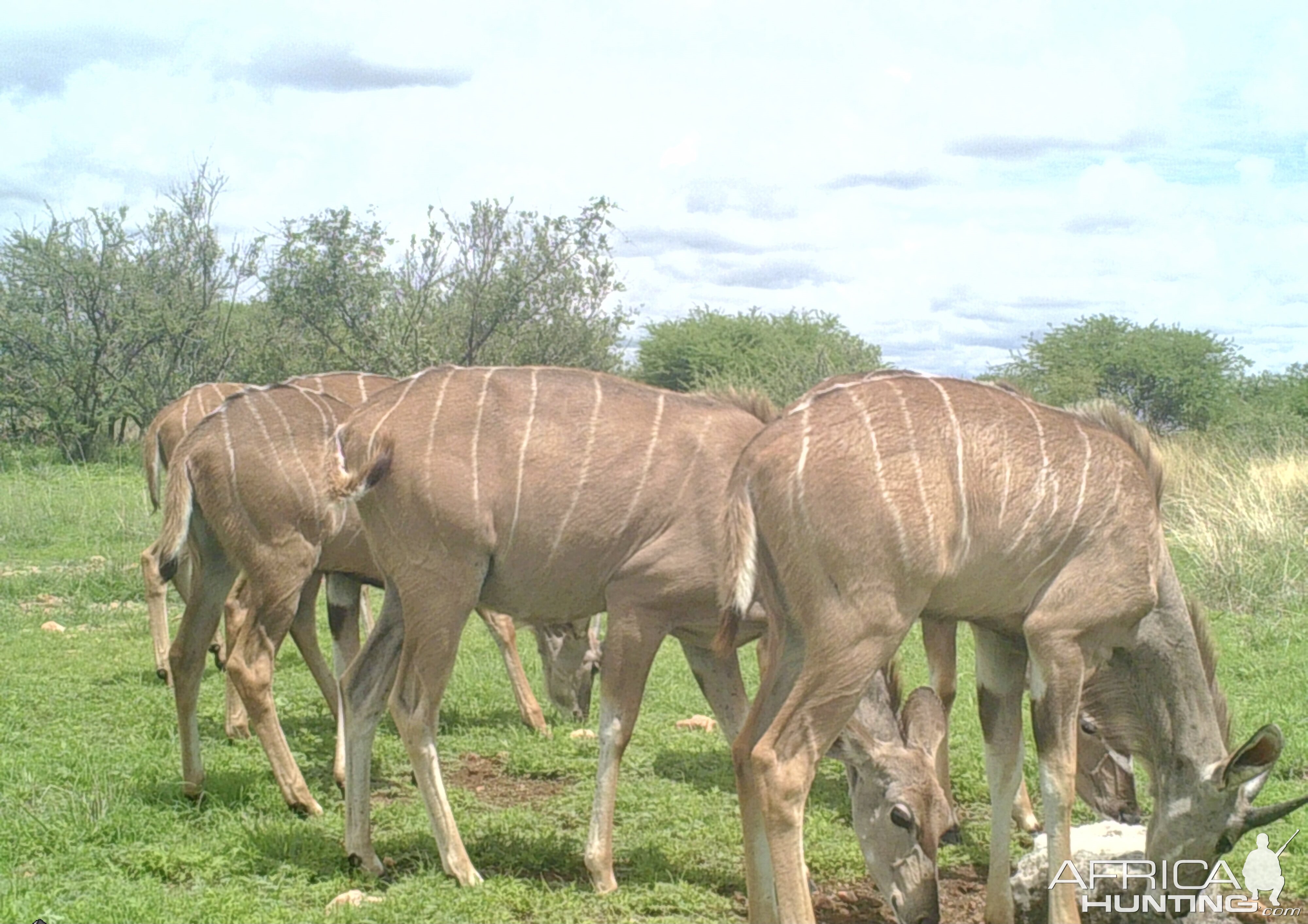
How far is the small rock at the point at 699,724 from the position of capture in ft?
22.3

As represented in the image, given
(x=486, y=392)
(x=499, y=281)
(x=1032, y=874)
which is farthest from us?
(x=499, y=281)

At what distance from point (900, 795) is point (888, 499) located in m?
1.11

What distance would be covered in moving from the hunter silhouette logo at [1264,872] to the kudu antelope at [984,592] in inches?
10.1

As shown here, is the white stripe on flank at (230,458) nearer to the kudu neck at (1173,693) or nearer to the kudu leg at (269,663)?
the kudu leg at (269,663)

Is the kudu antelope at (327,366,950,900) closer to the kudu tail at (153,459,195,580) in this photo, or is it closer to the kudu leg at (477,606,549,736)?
the kudu tail at (153,459,195,580)

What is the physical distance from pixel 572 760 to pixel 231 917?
2.28 meters

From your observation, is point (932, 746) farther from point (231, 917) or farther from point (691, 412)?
point (231, 917)

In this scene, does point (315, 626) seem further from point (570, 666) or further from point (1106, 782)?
point (1106, 782)

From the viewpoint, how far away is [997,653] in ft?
14.9

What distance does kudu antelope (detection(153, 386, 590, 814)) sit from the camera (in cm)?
529

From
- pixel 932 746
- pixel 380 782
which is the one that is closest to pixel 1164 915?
pixel 932 746

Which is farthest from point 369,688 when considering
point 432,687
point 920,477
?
point 920,477

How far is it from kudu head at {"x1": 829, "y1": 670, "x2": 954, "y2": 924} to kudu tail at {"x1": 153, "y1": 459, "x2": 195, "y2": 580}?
2.79 m

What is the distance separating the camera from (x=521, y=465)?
4699 millimetres
